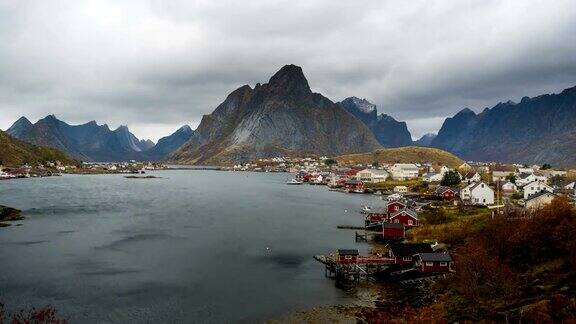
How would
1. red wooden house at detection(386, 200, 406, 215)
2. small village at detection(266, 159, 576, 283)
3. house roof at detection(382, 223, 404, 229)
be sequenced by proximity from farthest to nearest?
red wooden house at detection(386, 200, 406, 215) → house roof at detection(382, 223, 404, 229) → small village at detection(266, 159, 576, 283)

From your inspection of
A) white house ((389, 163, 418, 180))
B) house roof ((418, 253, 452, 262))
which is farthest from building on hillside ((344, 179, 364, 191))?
house roof ((418, 253, 452, 262))

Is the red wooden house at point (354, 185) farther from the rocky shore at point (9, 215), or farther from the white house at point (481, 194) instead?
the rocky shore at point (9, 215)

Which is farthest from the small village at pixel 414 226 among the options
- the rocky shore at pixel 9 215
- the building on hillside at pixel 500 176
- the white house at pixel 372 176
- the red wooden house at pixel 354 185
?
the rocky shore at pixel 9 215

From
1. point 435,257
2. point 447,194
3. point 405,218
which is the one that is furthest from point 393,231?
point 447,194

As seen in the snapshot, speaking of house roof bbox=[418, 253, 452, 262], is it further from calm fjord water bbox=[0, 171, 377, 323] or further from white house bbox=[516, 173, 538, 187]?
white house bbox=[516, 173, 538, 187]

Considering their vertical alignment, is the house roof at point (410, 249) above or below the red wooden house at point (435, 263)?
above
